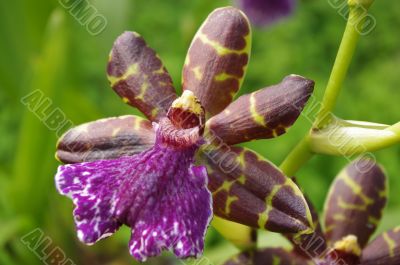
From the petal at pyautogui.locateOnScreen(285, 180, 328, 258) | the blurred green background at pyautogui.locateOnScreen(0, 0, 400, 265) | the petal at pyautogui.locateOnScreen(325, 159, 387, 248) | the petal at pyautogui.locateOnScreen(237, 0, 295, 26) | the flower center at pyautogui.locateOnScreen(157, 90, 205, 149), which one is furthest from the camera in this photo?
the petal at pyautogui.locateOnScreen(237, 0, 295, 26)

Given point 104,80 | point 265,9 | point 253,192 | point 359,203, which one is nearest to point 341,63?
point 253,192

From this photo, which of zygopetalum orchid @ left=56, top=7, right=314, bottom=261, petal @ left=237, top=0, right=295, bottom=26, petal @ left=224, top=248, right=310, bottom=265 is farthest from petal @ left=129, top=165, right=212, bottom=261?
petal @ left=237, top=0, right=295, bottom=26

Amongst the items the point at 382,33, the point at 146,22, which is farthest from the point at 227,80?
the point at 382,33

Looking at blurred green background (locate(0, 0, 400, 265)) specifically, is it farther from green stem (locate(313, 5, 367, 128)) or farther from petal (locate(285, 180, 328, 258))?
green stem (locate(313, 5, 367, 128))

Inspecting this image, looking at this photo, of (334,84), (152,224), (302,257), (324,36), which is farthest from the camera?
(324,36)

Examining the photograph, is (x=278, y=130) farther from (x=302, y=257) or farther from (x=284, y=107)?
(x=302, y=257)

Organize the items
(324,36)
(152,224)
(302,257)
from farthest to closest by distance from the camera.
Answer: (324,36) < (302,257) < (152,224)

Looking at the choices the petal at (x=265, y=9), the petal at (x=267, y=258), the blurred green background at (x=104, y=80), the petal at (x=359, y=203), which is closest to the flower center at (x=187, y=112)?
the petal at (x=267, y=258)

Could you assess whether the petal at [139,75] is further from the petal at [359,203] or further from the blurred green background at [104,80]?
the blurred green background at [104,80]
